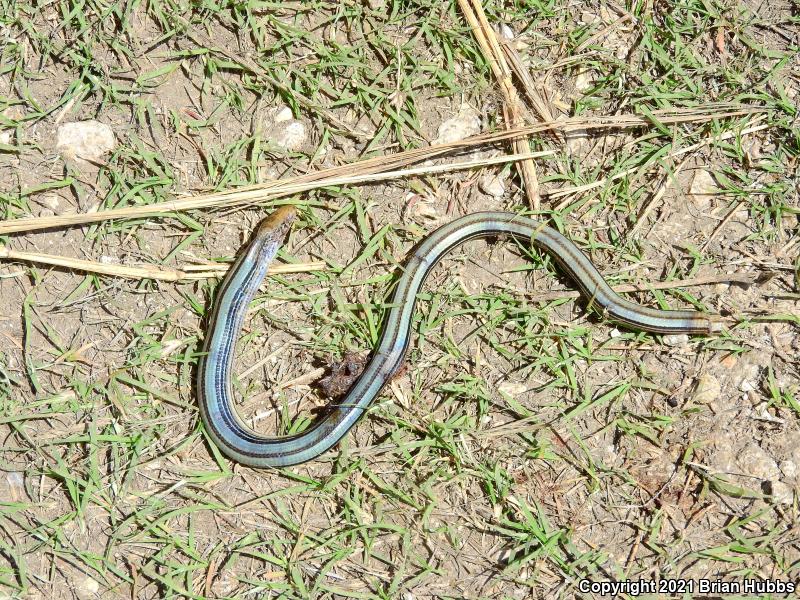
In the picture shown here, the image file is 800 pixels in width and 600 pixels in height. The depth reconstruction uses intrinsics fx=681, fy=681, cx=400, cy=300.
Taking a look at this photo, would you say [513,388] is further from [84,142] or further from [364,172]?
[84,142]

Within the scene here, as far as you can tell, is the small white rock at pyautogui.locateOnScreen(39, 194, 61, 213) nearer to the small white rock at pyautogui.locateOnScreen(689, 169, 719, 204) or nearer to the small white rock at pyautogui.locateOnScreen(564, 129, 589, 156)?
the small white rock at pyautogui.locateOnScreen(564, 129, 589, 156)

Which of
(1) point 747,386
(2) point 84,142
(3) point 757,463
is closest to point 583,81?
(1) point 747,386

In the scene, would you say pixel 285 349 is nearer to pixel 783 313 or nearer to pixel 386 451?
pixel 386 451

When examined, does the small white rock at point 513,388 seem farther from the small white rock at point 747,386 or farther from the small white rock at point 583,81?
the small white rock at point 583,81

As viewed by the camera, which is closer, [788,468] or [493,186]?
[788,468]

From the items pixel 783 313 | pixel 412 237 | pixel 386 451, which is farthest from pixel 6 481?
pixel 783 313

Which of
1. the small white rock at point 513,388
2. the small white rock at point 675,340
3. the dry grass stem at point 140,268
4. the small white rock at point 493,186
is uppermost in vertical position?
the small white rock at point 493,186

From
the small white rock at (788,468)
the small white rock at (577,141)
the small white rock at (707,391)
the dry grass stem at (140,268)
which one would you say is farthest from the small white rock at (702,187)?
the dry grass stem at (140,268)
